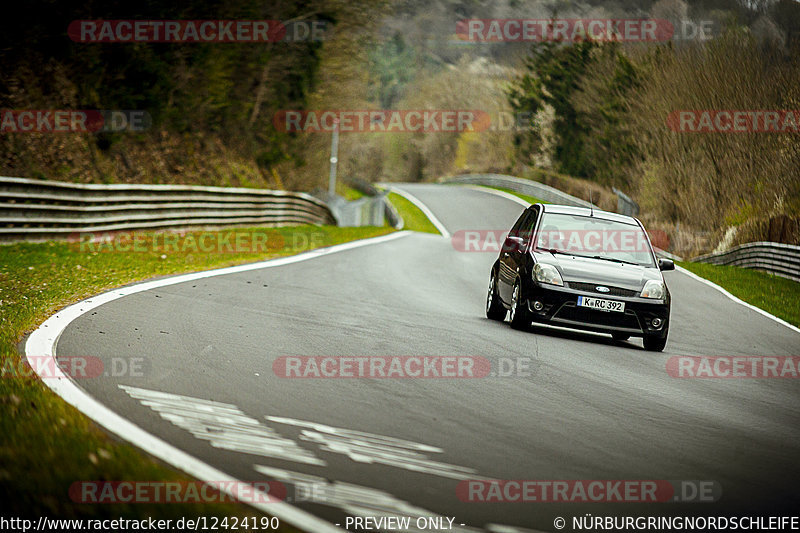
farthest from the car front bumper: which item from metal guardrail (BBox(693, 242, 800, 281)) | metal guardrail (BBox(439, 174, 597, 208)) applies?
metal guardrail (BBox(439, 174, 597, 208))

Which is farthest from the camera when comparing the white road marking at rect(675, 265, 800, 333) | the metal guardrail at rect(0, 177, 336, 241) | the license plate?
the metal guardrail at rect(0, 177, 336, 241)

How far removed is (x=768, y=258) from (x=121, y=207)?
17.2m

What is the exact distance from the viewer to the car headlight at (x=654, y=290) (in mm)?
11227

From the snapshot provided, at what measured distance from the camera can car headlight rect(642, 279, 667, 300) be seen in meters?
11.2

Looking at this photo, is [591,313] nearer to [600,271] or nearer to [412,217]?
[600,271]

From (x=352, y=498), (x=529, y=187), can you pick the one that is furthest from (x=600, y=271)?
(x=529, y=187)

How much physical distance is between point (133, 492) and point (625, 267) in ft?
28.1

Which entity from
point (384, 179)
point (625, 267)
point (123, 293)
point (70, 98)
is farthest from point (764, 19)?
point (384, 179)

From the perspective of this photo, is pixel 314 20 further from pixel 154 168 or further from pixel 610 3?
pixel 610 3

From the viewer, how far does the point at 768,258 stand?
25547 mm

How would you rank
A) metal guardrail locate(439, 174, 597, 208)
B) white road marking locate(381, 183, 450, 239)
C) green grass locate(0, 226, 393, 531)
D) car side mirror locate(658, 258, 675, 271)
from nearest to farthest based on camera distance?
green grass locate(0, 226, 393, 531) < car side mirror locate(658, 258, 675, 271) < white road marking locate(381, 183, 450, 239) < metal guardrail locate(439, 174, 597, 208)

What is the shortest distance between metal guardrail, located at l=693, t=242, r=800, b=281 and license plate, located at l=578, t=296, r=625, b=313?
45.5ft

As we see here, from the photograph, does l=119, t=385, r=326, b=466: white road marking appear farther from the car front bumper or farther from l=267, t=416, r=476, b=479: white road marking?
the car front bumper

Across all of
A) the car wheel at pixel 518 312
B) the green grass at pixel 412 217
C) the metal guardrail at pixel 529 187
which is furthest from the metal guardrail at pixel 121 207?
the metal guardrail at pixel 529 187
